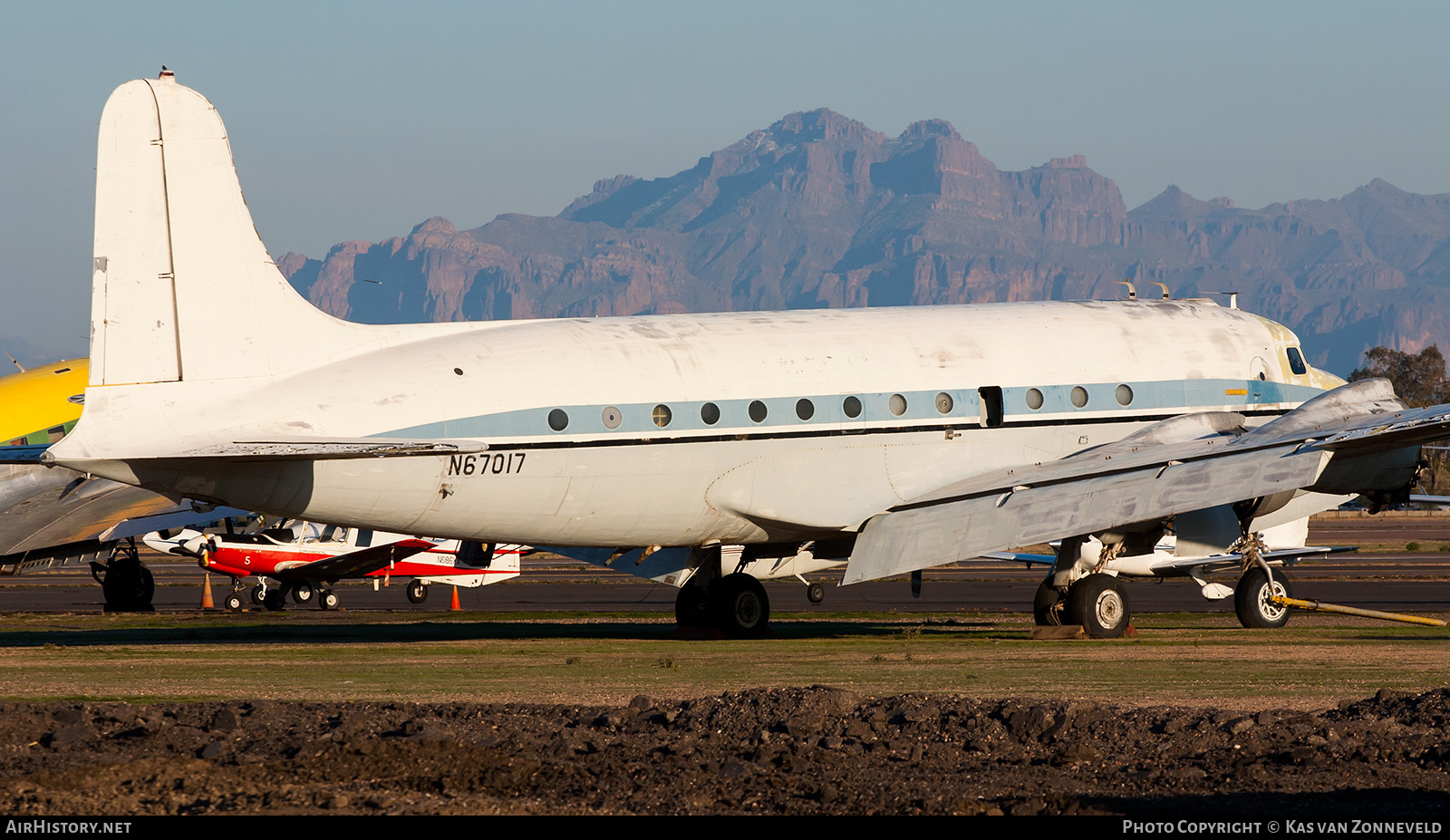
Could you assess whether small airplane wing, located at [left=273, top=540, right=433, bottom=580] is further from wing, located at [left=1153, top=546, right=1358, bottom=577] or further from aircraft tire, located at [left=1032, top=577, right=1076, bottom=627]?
aircraft tire, located at [left=1032, top=577, right=1076, bottom=627]

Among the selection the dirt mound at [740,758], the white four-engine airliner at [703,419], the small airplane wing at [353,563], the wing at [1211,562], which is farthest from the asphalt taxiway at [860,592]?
the dirt mound at [740,758]

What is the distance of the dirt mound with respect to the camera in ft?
30.8

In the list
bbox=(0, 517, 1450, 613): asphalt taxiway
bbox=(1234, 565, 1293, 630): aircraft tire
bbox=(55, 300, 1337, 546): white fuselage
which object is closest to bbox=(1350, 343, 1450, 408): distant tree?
bbox=(0, 517, 1450, 613): asphalt taxiway

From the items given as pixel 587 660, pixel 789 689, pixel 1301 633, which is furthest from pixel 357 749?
pixel 1301 633

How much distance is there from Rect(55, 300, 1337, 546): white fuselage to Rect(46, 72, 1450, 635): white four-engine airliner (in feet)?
0.12

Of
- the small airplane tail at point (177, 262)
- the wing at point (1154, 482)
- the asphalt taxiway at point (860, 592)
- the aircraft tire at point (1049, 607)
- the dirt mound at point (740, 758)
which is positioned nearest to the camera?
the dirt mound at point (740, 758)

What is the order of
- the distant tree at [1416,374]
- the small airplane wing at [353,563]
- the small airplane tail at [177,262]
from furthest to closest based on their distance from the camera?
the distant tree at [1416,374], the small airplane wing at [353,563], the small airplane tail at [177,262]

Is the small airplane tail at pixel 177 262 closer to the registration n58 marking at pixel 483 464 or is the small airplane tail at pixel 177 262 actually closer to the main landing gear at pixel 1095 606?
the registration n58 marking at pixel 483 464

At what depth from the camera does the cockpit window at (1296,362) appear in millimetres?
25625

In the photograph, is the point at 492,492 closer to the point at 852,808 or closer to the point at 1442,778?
the point at 852,808

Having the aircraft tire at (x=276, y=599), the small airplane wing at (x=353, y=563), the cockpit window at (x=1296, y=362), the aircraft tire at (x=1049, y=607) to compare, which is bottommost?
the aircraft tire at (x=276, y=599)

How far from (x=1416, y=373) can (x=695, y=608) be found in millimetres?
155478

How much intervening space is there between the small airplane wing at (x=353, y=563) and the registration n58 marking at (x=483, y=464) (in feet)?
76.0

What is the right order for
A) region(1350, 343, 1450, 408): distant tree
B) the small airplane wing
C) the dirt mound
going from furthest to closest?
region(1350, 343, 1450, 408): distant tree → the small airplane wing → the dirt mound
